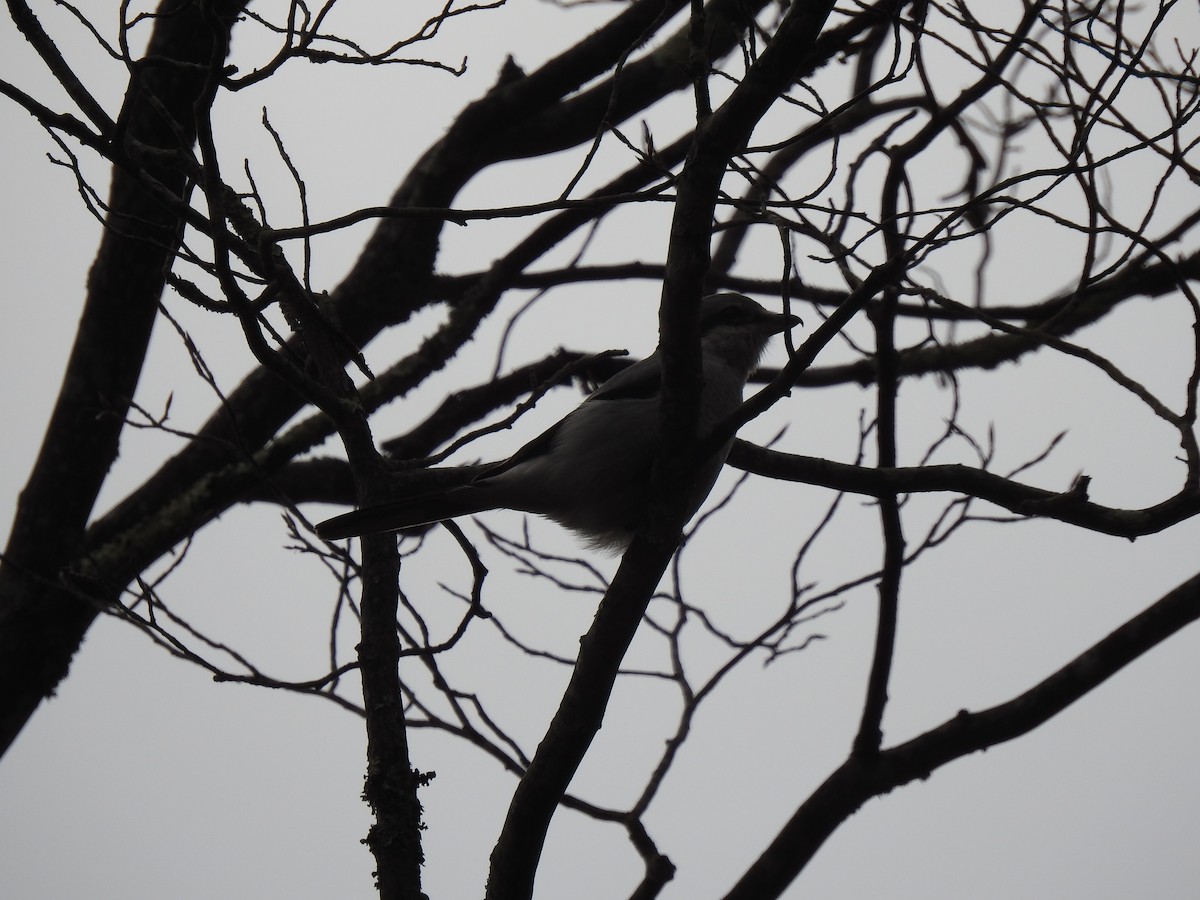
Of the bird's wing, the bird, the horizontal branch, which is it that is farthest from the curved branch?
the bird's wing

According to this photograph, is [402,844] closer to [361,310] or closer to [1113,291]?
[361,310]

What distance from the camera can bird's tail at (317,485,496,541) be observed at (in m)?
3.27

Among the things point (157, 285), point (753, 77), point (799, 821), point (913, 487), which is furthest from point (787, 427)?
point (157, 285)

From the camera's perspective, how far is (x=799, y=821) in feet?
12.0

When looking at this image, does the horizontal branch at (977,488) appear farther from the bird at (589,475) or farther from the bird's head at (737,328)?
the bird's head at (737,328)

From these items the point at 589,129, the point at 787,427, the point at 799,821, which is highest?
the point at 589,129

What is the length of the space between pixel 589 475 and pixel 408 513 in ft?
1.88

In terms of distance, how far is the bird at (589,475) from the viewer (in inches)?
133

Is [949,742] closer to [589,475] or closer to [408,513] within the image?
[589,475]

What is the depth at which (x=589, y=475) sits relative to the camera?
346 centimetres

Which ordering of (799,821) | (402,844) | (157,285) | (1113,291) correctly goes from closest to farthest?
(402,844) < (799,821) < (157,285) < (1113,291)

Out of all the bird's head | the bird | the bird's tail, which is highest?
the bird's head

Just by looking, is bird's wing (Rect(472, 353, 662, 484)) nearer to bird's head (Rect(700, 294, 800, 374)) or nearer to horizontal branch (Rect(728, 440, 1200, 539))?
bird's head (Rect(700, 294, 800, 374))

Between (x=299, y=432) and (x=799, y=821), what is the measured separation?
3043 mm
